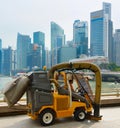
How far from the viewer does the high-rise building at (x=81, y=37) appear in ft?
139

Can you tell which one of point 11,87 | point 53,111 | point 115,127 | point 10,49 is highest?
point 10,49

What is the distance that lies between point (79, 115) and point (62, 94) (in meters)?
0.68

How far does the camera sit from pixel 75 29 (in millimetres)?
50188

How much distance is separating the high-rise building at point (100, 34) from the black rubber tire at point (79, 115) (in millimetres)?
55898

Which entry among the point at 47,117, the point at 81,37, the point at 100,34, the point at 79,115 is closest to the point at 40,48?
the point at 79,115

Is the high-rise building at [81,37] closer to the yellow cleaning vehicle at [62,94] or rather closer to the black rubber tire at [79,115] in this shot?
the yellow cleaning vehicle at [62,94]

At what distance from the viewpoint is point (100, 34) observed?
70938mm

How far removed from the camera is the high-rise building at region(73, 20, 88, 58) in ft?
139

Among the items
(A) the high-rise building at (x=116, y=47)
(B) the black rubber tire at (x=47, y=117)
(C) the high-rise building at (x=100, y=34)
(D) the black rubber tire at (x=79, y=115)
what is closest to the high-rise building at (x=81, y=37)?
(C) the high-rise building at (x=100, y=34)

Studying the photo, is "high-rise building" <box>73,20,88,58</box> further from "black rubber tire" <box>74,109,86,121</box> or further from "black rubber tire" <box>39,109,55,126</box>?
"black rubber tire" <box>39,109,55,126</box>

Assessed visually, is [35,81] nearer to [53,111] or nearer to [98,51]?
[53,111]

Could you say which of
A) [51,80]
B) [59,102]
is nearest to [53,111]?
[59,102]

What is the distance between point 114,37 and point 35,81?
65.1 meters

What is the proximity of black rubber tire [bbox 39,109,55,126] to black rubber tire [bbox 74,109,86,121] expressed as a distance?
24.7 inches
